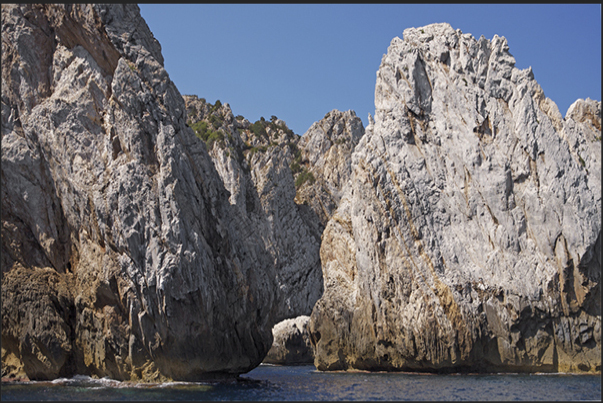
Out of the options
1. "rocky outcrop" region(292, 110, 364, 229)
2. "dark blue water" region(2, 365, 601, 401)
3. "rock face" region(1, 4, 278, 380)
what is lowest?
"dark blue water" region(2, 365, 601, 401)

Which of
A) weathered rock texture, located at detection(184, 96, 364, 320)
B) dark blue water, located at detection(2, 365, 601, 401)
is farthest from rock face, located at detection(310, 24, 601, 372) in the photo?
weathered rock texture, located at detection(184, 96, 364, 320)

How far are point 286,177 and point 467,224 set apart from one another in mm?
41443

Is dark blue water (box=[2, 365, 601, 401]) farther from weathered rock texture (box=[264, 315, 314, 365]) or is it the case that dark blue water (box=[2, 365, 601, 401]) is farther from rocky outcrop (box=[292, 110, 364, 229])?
rocky outcrop (box=[292, 110, 364, 229])

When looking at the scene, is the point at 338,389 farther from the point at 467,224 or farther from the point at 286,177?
the point at 286,177

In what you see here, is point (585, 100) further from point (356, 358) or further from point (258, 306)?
point (258, 306)

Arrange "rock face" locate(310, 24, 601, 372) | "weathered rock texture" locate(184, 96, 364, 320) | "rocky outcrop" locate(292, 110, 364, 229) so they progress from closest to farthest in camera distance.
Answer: "rock face" locate(310, 24, 601, 372)
"weathered rock texture" locate(184, 96, 364, 320)
"rocky outcrop" locate(292, 110, 364, 229)

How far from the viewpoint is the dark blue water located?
26906 mm

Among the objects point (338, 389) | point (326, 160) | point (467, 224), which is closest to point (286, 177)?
point (326, 160)

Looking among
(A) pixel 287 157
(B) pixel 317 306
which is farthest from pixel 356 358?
(A) pixel 287 157

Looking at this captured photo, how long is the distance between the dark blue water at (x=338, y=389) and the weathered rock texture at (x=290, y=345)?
1198 inches

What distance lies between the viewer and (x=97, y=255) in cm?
3281

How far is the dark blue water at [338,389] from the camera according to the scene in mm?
26906

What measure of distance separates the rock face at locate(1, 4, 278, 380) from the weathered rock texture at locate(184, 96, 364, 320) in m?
31.7

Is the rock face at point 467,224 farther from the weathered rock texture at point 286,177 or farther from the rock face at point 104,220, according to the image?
the weathered rock texture at point 286,177
